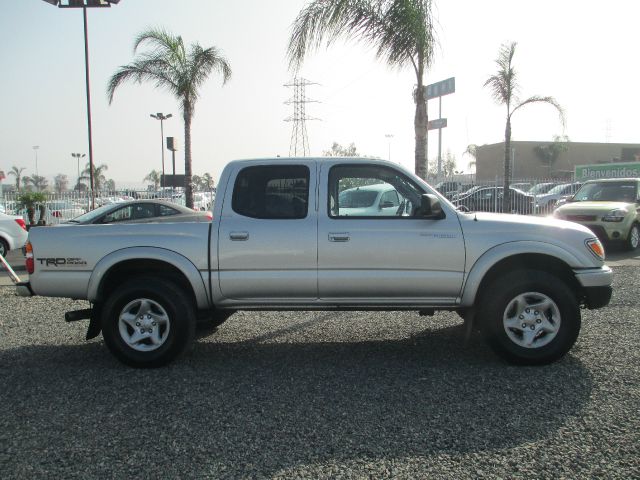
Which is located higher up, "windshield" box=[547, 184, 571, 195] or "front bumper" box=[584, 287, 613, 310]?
"windshield" box=[547, 184, 571, 195]

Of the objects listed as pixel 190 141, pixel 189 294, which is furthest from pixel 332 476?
pixel 190 141

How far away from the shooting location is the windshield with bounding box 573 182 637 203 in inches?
544

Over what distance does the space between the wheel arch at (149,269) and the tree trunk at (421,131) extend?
602 cm

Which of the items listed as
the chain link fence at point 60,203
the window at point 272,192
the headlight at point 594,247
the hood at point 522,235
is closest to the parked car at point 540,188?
the chain link fence at point 60,203

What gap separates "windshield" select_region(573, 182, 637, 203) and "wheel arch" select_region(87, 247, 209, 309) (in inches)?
471

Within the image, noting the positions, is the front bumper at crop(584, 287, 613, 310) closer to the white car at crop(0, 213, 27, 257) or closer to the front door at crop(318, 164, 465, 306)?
the front door at crop(318, 164, 465, 306)

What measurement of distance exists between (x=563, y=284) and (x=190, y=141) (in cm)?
1734

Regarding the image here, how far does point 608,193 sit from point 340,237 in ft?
38.0

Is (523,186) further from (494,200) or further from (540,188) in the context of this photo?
(494,200)

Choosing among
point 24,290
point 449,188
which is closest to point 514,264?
point 24,290

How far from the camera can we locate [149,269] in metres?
5.32

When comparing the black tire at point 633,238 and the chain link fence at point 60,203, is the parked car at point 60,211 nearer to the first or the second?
the chain link fence at point 60,203

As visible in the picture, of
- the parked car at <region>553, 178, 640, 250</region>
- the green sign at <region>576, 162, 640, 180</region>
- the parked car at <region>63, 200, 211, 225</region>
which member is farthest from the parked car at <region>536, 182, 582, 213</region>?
the parked car at <region>63, 200, 211, 225</region>

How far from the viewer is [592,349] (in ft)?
18.2
